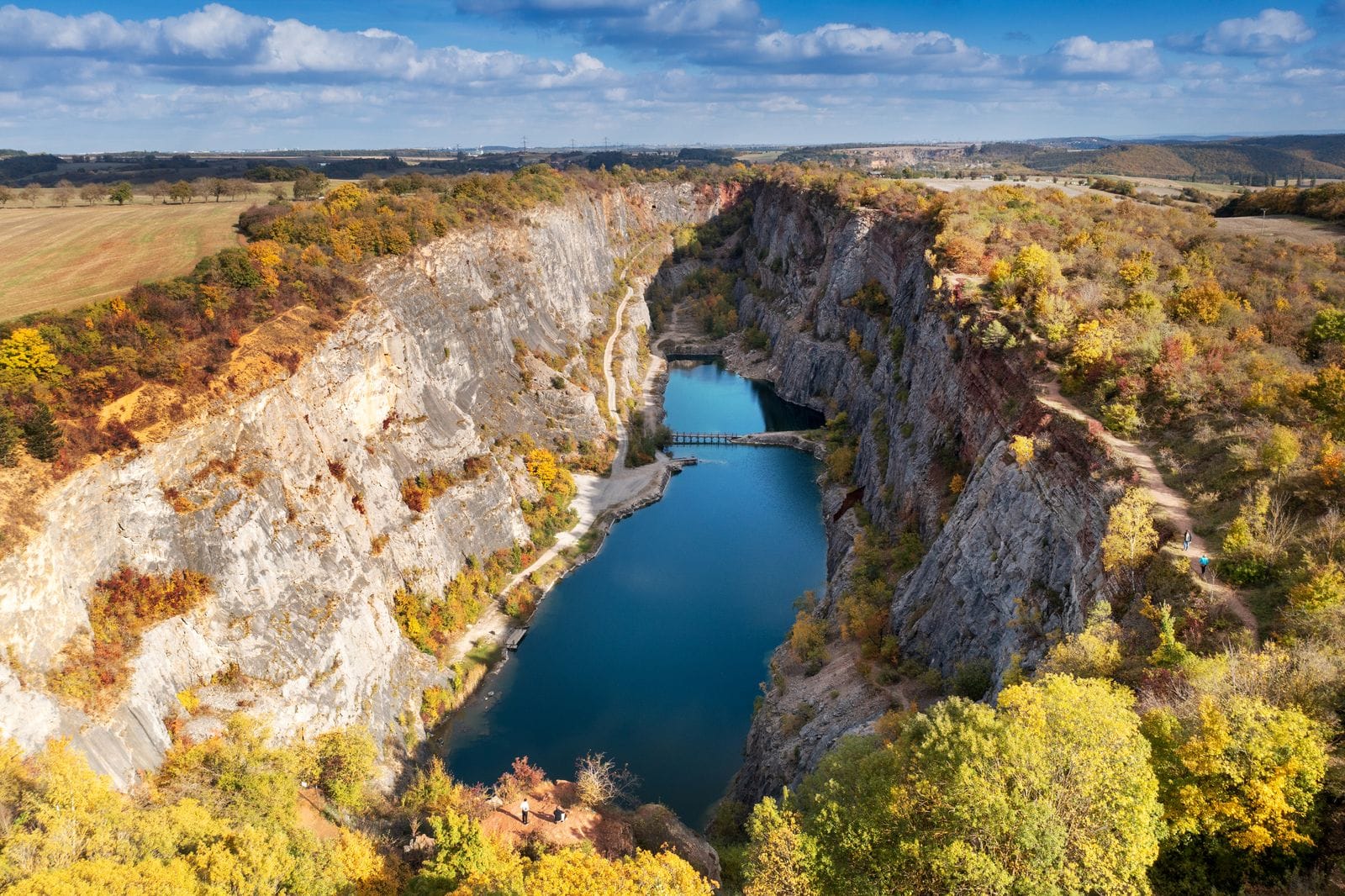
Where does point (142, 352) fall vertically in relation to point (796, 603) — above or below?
above

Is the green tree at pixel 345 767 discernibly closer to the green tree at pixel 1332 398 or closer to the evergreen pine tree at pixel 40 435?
the evergreen pine tree at pixel 40 435

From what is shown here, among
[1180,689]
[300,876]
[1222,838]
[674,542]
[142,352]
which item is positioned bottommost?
[674,542]

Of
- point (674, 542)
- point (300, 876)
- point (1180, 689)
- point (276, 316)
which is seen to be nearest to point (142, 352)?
point (276, 316)

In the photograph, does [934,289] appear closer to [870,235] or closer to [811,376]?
[870,235]

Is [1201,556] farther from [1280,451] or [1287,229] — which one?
[1287,229]

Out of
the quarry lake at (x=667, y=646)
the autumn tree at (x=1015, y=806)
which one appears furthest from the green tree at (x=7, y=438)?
the autumn tree at (x=1015, y=806)

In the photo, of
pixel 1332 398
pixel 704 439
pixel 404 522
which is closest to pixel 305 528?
pixel 404 522
